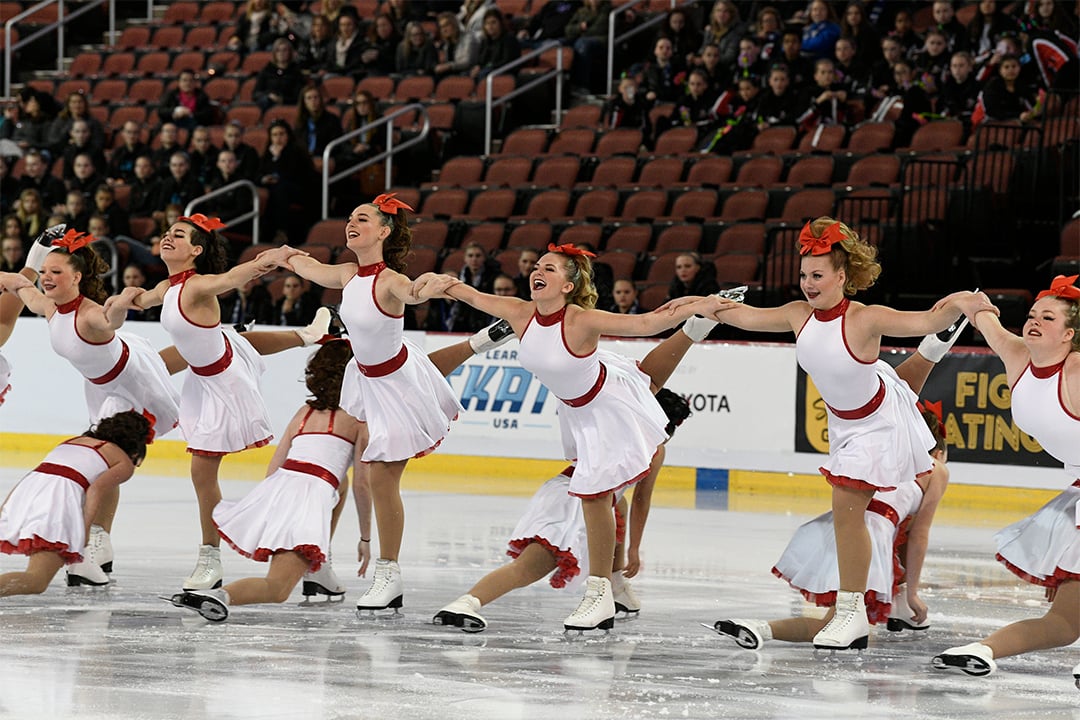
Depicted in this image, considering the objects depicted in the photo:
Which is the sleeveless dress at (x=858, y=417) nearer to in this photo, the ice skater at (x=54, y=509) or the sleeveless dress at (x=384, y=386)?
the sleeveless dress at (x=384, y=386)

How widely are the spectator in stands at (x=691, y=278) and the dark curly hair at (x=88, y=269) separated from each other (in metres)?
5.84

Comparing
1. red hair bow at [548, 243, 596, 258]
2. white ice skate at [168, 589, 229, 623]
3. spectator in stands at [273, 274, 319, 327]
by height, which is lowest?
white ice skate at [168, 589, 229, 623]

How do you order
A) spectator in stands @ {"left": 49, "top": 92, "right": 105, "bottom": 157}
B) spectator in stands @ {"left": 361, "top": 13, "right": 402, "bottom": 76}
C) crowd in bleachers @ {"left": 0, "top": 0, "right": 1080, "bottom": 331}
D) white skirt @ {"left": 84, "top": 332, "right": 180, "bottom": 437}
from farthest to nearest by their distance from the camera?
1. spectator in stands @ {"left": 361, "top": 13, "right": 402, "bottom": 76}
2. spectator in stands @ {"left": 49, "top": 92, "right": 105, "bottom": 157}
3. crowd in bleachers @ {"left": 0, "top": 0, "right": 1080, "bottom": 331}
4. white skirt @ {"left": 84, "top": 332, "right": 180, "bottom": 437}

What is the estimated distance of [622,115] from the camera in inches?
629

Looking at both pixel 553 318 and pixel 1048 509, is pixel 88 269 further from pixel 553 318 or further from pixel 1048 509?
pixel 1048 509

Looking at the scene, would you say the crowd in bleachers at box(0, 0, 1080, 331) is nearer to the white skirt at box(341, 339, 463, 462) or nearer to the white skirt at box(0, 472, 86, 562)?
the white skirt at box(341, 339, 463, 462)

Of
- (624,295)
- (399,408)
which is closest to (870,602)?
(399,408)

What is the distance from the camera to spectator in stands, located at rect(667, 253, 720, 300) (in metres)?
12.6

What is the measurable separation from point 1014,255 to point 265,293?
6259 mm

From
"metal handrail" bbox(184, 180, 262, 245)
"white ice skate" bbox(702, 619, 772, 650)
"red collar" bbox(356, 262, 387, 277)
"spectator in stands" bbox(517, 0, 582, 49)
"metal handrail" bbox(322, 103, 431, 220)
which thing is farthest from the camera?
"spectator in stands" bbox(517, 0, 582, 49)

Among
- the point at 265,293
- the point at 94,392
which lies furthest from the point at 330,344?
the point at 265,293

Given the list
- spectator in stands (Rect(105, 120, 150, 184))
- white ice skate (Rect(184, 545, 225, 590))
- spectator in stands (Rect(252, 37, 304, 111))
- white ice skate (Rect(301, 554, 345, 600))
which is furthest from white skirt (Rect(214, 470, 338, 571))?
spectator in stands (Rect(252, 37, 304, 111))

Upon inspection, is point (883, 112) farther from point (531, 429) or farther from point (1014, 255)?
point (531, 429)

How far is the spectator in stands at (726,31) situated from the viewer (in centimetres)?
1534
